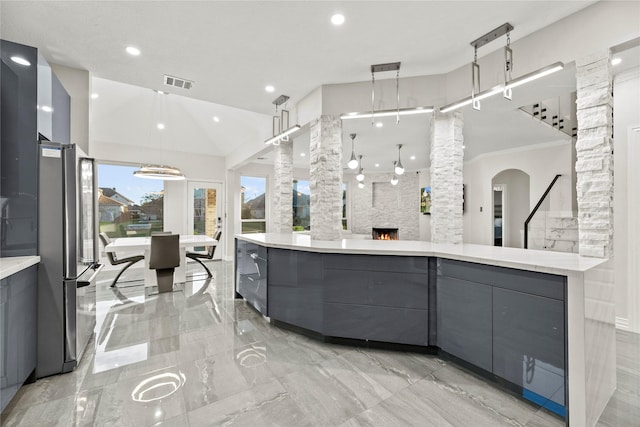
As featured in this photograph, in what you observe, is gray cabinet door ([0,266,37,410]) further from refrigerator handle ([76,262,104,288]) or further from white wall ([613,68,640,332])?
white wall ([613,68,640,332])

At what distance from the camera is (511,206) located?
734 centimetres

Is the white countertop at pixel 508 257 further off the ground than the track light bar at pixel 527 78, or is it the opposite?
the track light bar at pixel 527 78

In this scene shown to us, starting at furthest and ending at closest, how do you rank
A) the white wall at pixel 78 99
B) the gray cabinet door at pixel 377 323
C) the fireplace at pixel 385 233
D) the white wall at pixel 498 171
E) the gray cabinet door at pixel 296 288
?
the fireplace at pixel 385 233, the white wall at pixel 498 171, the white wall at pixel 78 99, the gray cabinet door at pixel 296 288, the gray cabinet door at pixel 377 323

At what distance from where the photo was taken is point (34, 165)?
203cm

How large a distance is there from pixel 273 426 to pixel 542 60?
10.6ft

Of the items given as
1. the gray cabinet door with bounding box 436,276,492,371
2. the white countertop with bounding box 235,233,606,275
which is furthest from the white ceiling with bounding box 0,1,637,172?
the gray cabinet door with bounding box 436,276,492,371

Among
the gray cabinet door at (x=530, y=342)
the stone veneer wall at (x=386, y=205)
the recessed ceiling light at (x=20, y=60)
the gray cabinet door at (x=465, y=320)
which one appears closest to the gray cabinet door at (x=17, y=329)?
the recessed ceiling light at (x=20, y=60)

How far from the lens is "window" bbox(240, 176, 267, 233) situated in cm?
780

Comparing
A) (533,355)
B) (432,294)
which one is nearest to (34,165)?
(432,294)

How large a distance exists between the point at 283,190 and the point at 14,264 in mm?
3019

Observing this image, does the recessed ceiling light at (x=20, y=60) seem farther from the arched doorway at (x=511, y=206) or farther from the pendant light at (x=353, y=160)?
the arched doorway at (x=511, y=206)

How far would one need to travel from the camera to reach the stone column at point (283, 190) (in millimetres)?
4320

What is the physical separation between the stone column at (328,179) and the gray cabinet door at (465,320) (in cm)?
139

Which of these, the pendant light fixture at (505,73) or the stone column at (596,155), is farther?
the pendant light fixture at (505,73)
